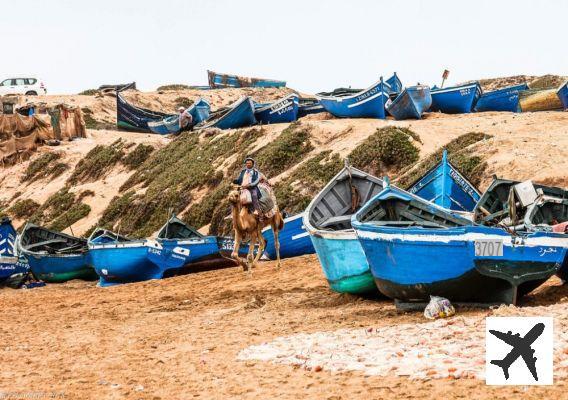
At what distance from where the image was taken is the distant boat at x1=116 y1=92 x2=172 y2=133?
51.8 metres

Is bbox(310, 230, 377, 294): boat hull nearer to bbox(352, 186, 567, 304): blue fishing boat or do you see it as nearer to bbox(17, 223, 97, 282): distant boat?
bbox(352, 186, 567, 304): blue fishing boat

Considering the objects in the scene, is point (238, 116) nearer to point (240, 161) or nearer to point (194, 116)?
point (194, 116)

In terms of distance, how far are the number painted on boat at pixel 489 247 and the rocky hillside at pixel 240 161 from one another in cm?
924

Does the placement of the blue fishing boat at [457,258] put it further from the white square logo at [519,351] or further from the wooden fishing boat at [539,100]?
the wooden fishing boat at [539,100]

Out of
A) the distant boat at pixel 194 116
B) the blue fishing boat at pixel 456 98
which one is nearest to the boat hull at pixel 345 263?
the blue fishing boat at pixel 456 98

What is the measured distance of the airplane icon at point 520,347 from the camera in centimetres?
774

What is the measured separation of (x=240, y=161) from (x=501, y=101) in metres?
14.1

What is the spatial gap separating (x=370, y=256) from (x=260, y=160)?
62.1 feet

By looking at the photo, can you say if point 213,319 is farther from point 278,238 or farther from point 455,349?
point 278,238

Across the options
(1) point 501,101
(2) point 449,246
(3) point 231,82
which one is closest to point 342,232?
(2) point 449,246

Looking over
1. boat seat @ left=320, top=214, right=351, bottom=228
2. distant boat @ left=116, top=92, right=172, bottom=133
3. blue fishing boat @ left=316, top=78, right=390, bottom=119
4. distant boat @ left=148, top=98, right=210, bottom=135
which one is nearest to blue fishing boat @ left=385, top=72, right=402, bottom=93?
blue fishing boat @ left=316, top=78, right=390, bottom=119

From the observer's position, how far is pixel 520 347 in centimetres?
808

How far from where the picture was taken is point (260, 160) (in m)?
30.4

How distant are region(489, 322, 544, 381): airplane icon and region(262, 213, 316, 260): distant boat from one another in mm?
11690
